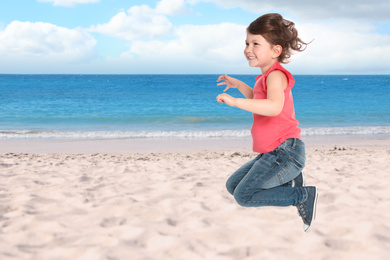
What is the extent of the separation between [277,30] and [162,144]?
26.6 feet

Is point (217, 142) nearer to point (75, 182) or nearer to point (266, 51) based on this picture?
point (75, 182)

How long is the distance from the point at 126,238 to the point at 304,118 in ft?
56.5

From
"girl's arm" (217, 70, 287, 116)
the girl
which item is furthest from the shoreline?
"girl's arm" (217, 70, 287, 116)

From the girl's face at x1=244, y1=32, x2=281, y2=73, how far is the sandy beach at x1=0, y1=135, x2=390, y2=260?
142cm

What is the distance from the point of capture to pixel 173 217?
11.3ft

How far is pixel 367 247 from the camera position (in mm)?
2789

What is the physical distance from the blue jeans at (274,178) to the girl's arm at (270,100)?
0.44m

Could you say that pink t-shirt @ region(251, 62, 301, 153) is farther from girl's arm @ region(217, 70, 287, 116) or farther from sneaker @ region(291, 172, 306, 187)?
sneaker @ region(291, 172, 306, 187)

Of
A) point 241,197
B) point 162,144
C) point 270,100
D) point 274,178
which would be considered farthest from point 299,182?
point 162,144

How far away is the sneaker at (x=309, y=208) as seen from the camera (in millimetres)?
3082

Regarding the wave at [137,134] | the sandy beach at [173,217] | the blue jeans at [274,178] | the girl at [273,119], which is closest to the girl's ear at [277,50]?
the girl at [273,119]

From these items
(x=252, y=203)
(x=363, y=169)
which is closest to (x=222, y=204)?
(x=252, y=203)

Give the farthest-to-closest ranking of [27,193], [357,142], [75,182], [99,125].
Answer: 1. [99,125]
2. [357,142]
3. [75,182]
4. [27,193]

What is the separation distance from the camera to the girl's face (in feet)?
9.31
